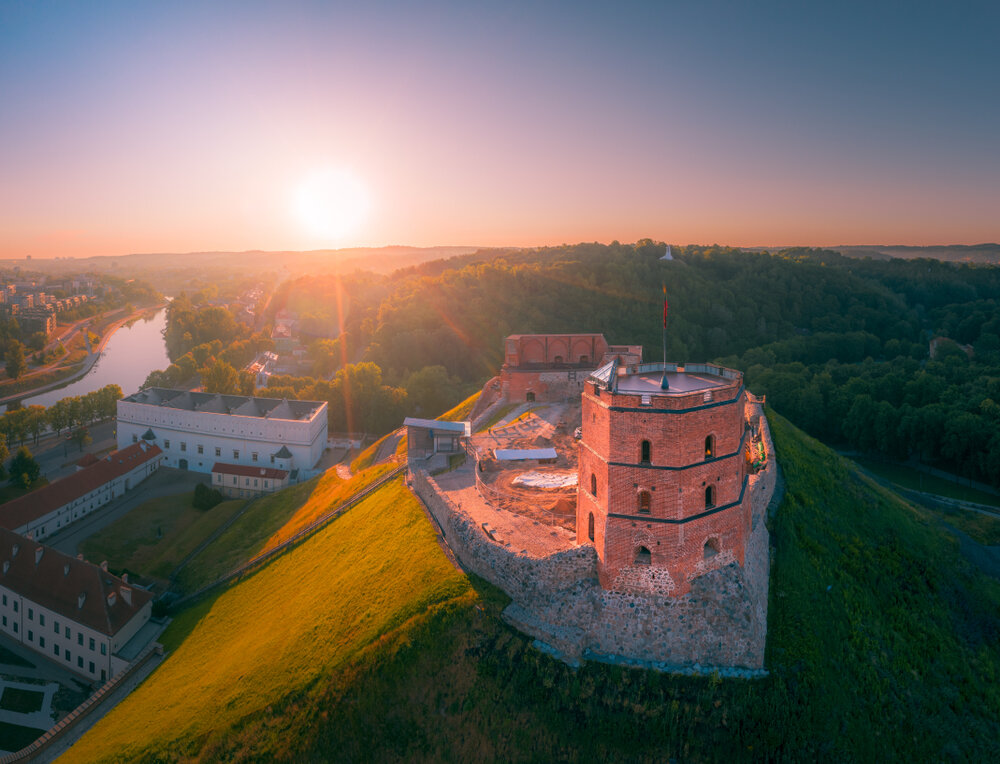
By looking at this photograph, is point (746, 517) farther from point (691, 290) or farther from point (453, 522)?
point (691, 290)

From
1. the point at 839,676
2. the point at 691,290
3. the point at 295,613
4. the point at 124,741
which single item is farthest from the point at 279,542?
the point at 691,290

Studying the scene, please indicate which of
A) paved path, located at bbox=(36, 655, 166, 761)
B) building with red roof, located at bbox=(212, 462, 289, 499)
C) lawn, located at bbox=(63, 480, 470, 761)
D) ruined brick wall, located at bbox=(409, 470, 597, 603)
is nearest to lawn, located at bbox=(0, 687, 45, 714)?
paved path, located at bbox=(36, 655, 166, 761)

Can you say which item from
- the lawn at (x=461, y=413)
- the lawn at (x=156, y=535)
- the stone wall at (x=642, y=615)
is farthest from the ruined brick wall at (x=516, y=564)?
the lawn at (x=156, y=535)

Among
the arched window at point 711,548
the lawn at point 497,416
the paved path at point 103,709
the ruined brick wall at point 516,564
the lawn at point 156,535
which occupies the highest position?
the arched window at point 711,548

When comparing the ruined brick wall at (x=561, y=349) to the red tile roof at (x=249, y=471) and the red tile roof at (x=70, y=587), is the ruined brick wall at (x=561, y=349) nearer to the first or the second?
the red tile roof at (x=249, y=471)

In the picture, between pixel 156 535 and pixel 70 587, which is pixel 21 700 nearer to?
pixel 70 587
